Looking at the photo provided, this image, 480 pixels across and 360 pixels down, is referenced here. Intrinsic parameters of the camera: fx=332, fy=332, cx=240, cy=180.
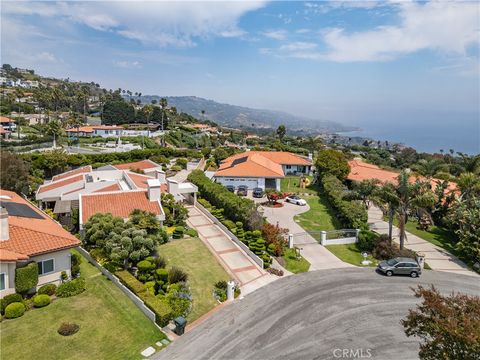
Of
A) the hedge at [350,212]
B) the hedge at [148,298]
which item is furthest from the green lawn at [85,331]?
the hedge at [350,212]

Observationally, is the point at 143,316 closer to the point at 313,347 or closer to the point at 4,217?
the point at 313,347

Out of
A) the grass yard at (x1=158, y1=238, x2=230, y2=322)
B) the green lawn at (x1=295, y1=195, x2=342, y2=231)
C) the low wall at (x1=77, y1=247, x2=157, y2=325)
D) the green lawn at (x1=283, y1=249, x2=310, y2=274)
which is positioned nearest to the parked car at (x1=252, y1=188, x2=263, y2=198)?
the green lawn at (x1=295, y1=195, x2=342, y2=231)

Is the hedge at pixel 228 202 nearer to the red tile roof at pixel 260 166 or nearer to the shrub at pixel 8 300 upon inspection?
the red tile roof at pixel 260 166

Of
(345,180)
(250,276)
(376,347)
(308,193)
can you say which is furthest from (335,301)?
(345,180)

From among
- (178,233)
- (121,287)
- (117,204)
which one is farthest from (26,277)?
(178,233)

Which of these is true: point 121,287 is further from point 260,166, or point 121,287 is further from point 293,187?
point 293,187

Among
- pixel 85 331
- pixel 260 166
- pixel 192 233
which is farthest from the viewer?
pixel 260 166
